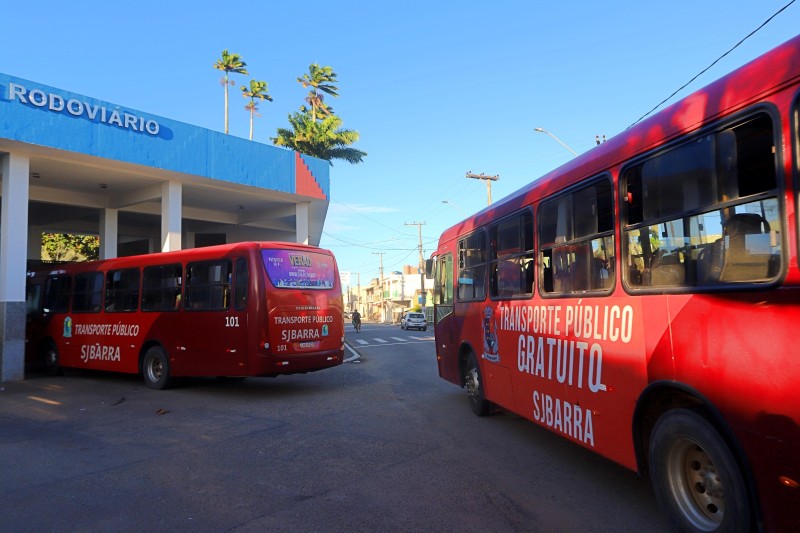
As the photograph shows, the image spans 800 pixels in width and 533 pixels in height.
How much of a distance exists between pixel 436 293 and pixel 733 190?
7.14m

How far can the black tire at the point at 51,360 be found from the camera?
1365 centimetres

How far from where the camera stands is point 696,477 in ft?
11.6

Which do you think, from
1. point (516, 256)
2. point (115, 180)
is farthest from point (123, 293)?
point (516, 256)

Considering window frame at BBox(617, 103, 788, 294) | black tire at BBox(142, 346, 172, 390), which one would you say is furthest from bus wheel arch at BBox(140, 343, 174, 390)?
window frame at BBox(617, 103, 788, 294)

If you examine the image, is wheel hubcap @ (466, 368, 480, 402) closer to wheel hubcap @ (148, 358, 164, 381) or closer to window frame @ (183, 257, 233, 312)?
window frame @ (183, 257, 233, 312)

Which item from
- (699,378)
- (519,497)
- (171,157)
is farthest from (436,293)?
(171,157)

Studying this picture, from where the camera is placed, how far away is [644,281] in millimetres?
4023

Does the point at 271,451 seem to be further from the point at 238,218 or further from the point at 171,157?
the point at 238,218

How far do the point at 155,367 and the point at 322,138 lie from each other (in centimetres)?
1887

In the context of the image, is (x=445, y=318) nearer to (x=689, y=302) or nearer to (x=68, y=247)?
(x=689, y=302)

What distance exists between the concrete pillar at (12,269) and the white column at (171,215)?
378 centimetres

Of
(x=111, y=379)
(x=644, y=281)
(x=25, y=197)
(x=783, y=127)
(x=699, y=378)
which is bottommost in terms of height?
(x=111, y=379)

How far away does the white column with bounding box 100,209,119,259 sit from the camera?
1802cm

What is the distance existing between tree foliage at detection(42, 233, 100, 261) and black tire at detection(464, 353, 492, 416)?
27.8 meters
